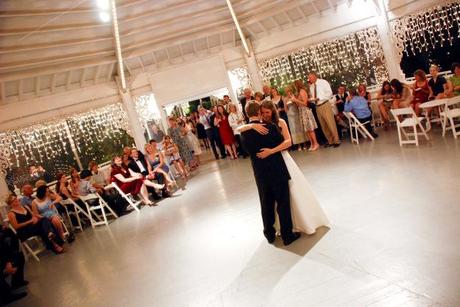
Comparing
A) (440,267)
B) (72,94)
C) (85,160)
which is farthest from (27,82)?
(440,267)

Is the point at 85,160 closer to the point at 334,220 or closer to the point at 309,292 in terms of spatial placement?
the point at 334,220

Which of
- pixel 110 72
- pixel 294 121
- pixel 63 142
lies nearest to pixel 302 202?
pixel 294 121

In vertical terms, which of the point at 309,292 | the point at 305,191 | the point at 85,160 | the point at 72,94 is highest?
the point at 72,94

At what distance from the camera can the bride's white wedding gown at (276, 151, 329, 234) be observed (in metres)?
4.30

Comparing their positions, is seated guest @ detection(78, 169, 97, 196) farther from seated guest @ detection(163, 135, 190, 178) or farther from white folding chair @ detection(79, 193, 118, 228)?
seated guest @ detection(163, 135, 190, 178)

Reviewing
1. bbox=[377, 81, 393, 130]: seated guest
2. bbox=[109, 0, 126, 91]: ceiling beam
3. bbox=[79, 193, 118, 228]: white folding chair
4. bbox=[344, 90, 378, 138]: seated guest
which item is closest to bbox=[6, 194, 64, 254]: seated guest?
bbox=[79, 193, 118, 228]: white folding chair

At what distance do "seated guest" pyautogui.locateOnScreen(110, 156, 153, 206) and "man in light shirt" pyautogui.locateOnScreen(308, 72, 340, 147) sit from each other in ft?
13.9

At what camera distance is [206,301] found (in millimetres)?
3631

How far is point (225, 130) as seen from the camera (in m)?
11.6

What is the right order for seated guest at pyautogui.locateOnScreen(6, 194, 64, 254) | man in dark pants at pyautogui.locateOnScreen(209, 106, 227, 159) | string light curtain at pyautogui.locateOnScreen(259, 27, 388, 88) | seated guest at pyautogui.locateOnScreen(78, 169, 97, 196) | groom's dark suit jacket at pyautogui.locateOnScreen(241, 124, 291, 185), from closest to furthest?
groom's dark suit jacket at pyautogui.locateOnScreen(241, 124, 291, 185) → seated guest at pyautogui.locateOnScreen(6, 194, 64, 254) → seated guest at pyautogui.locateOnScreen(78, 169, 97, 196) → string light curtain at pyautogui.locateOnScreen(259, 27, 388, 88) → man in dark pants at pyautogui.locateOnScreen(209, 106, 227, 159)

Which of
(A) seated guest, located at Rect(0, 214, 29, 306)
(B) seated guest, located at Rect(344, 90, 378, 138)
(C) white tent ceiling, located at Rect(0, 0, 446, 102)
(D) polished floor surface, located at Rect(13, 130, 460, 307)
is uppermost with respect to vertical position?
(C) white tent ceiling, located at Rect(0, 0, 446, 102)

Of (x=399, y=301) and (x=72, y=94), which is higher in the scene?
(x=72, y=94)

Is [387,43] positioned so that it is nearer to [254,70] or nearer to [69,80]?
[254,70]

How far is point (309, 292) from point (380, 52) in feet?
33.0
